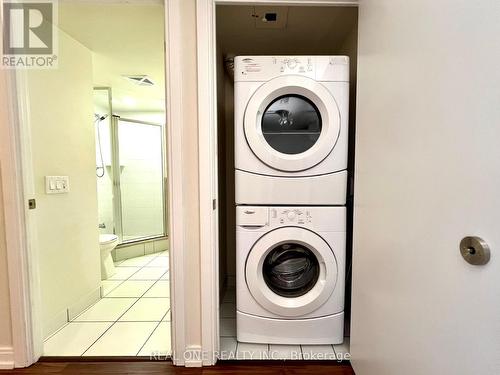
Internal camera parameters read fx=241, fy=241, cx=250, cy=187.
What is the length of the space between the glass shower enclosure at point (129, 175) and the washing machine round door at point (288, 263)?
7.88 ft

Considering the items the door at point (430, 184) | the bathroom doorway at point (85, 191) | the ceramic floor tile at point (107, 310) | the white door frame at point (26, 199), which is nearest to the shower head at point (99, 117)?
the bathroom doorway at point (85, 191)

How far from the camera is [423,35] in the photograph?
2.38 feet

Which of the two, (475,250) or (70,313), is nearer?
(475,250)

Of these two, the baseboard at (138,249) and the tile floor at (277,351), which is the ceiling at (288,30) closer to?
the tile floor at (277,351)

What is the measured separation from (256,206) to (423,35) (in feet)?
3.34

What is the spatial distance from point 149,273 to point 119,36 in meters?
2.27

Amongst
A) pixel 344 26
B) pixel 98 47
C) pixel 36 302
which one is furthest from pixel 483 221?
pixel 98 47

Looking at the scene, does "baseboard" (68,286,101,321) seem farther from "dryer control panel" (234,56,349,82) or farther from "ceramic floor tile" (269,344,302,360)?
"dryer control panel" (234,56,349,82)

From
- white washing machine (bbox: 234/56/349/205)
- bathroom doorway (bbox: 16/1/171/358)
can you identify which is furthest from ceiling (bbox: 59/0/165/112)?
white washing machine (bbox: 234/56/349/205)

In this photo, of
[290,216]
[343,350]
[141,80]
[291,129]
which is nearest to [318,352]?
[343,350]

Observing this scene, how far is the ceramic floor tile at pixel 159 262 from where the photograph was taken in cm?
292

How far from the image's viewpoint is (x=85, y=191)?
1.96 metres

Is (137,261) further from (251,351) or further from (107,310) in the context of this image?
(251,351)

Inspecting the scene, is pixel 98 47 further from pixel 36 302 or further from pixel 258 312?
pixel 258 312
